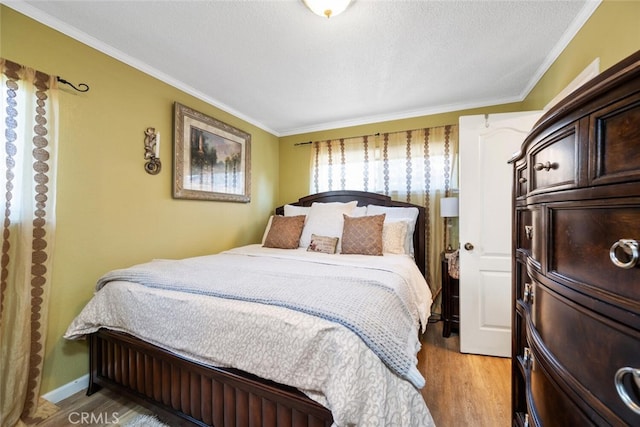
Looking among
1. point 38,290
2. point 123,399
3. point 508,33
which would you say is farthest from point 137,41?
point 508,33

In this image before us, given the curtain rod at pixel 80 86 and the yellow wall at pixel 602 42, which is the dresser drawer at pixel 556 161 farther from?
the curtain rod at pixel 80 86

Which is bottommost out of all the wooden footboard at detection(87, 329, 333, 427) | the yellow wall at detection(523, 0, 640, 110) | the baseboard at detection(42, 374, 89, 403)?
the baseboard at detection(42, 374, 89, 403)

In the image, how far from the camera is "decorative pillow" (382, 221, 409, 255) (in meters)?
2.58

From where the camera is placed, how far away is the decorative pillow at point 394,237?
2.58m

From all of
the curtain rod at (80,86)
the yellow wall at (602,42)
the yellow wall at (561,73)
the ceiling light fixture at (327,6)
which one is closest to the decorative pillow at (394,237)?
the yellow wall at (561,73)

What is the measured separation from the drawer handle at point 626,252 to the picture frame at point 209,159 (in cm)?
274

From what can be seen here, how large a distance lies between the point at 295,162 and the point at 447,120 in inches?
81.7

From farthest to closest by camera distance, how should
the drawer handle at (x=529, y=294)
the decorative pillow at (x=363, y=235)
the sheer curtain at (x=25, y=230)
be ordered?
the decorative pillow at (x=363, y=235)
the sheer curtain at (x=25, y=230)
the drawer handle at (x=529, y=294)

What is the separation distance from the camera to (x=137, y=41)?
1.90 metres

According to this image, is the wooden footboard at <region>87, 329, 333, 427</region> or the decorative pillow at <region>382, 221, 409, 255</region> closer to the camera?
the wooden footboard at <region>87, 329, 333, 427</region>

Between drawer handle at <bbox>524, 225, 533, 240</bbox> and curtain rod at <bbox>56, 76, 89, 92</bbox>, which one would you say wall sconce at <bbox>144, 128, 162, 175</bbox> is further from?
drawer handle at <bbox>524, 225, 533, 240</bbox>

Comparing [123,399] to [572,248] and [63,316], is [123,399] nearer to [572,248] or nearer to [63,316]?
[63,316]

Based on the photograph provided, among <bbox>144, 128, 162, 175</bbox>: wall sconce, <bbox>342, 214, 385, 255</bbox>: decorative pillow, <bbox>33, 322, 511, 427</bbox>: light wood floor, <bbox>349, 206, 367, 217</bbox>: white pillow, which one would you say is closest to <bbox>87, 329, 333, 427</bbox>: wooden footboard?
<bbox>33, 322, 511, 427</bbox>: light wood floor

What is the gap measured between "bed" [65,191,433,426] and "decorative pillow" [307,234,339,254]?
68cm
